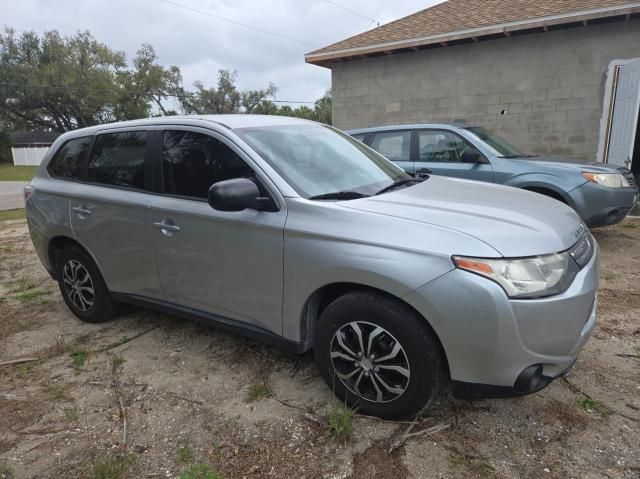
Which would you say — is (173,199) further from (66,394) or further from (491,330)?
(491,330)

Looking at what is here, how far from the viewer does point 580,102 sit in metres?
9.01

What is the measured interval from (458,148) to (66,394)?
533cm

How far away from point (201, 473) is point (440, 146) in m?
5.34

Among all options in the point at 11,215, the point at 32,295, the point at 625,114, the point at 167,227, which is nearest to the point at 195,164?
the point at 167,227

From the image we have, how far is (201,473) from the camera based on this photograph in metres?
2.11

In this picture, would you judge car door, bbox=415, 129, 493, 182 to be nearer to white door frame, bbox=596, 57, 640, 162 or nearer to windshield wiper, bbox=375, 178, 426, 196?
windshield wiper, bbox=375, 178, 426, 196

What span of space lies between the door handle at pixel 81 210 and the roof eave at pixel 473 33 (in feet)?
28.9

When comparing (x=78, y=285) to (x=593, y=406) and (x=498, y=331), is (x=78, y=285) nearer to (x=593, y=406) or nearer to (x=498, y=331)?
(x=498, y=331)

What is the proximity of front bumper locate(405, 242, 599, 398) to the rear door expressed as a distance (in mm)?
8122

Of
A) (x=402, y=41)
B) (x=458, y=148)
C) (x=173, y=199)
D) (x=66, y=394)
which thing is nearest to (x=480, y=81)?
(x=402, y=41)

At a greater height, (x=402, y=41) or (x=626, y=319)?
(x=402, y=41)

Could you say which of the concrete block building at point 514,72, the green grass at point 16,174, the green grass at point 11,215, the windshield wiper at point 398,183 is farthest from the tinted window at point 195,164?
the green grass at point 16,174

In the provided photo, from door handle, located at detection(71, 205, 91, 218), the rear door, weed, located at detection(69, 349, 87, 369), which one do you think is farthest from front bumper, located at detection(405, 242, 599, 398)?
the rear door

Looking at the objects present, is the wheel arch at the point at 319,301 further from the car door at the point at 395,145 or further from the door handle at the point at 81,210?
the car door at the point at 395,145
